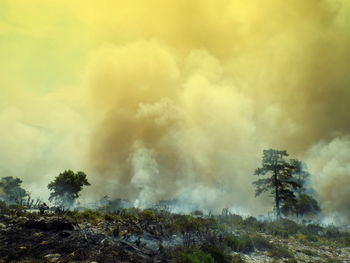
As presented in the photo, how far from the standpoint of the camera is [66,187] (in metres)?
49.8

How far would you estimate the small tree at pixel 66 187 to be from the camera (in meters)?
49.4

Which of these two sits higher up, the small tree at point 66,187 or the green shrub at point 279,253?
the small tree at point 66,187

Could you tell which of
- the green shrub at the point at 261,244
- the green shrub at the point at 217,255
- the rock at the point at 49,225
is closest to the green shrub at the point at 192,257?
the green shrub at the point at 217,255

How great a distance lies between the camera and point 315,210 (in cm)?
5266

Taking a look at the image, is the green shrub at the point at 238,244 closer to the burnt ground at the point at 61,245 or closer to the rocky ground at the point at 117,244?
the rocky ground at the point at 117,244

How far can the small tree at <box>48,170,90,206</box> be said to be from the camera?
162 ft

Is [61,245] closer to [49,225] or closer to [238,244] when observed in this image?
[49,225]

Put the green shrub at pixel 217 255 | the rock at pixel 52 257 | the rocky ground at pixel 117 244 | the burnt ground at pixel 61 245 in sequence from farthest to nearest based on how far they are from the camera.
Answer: the green shrub at pixel 217 255 → the rocky ground at pixel 117 244 → the burnt ground at pixel 61 245 → the rock at pixel 52 257

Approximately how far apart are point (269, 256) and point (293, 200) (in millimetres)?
28653

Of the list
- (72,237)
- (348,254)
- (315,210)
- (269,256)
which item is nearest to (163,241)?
(72,237)

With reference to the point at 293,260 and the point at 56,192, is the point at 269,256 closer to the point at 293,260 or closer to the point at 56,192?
the point at 293,260

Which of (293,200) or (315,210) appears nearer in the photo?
(293,200)

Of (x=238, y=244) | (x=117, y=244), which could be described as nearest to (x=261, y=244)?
(x=238, y=244)

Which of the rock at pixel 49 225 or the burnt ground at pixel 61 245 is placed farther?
the rock at pixel 49 225
